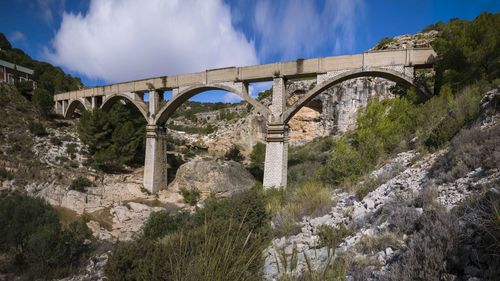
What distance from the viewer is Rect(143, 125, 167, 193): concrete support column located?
17.2 meters

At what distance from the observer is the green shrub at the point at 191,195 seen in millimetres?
16469

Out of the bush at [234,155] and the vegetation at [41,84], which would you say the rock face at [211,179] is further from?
the vegetation at [41,84]

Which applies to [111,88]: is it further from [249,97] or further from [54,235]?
[54,235]

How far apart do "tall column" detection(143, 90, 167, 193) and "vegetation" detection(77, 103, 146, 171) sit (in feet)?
11.2

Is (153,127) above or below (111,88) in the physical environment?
below

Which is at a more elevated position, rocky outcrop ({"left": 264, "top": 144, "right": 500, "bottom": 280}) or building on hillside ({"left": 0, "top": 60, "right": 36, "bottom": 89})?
building on hillside ({"left": 0, "top": 60, "right": 36, "bottom": 89})

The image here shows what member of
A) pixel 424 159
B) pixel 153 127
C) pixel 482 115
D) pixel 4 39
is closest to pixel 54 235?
pixel 153 127

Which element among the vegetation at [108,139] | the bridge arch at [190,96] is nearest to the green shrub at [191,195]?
the bridge arch at [190,96]

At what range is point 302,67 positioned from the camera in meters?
12.3

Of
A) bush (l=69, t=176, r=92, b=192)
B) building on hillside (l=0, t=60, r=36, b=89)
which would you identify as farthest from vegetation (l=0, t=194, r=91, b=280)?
building on hillside (l=0, t=60, r=36, b=89)

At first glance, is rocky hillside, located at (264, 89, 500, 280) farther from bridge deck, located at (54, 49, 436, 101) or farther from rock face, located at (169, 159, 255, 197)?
rock face, located at (169, 159, 255, 197)

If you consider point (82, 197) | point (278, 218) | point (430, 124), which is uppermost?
point (430, 124)

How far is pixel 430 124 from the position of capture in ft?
26.9

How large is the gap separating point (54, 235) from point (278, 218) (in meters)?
7.72
